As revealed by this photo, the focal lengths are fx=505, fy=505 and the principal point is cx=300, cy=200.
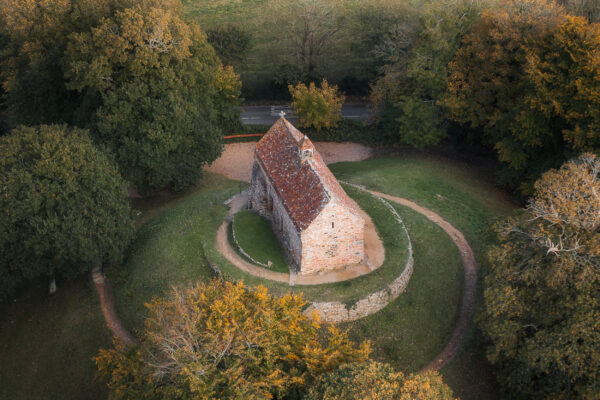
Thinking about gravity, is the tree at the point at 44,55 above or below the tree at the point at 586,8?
below

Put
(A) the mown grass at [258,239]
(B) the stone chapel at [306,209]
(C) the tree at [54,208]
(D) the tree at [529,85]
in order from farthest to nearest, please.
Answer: (D) the tree at [529,85] < (A) the mown grass at [258,239] < (C) the tree at [54,208] < (B) the stone chapel at [306,209]

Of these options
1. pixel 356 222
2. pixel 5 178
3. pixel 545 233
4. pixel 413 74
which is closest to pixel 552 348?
pixel 545 233

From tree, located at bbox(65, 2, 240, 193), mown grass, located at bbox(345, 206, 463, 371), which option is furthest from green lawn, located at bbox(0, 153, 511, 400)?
tree, located at bbox(65, 2, 240, 193)

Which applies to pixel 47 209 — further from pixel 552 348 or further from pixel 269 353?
pixel 552 348

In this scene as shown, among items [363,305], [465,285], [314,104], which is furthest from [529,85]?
[363,305]

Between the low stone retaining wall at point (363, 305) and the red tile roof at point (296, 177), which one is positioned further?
the red tile roof at point (296, 177)

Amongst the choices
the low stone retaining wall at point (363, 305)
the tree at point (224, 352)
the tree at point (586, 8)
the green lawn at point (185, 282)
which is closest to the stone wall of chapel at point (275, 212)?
the green lawn at point (185, 282)

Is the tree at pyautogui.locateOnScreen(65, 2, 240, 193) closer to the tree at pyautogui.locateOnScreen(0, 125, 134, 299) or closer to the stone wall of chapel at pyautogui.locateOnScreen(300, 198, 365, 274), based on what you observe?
the tree at pyautogui.locateOnScreen(0, 125, 134, 299)

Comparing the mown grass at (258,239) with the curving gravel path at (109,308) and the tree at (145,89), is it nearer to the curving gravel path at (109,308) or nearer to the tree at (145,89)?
the curving gravel path at (109,308)

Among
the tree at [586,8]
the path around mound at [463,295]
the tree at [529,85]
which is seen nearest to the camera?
the path around mound at [463,295]
